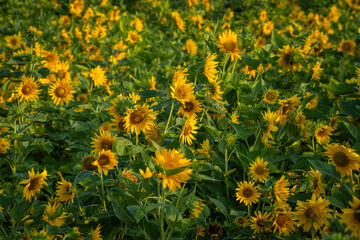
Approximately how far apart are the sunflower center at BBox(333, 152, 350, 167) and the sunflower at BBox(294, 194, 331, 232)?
19 cm

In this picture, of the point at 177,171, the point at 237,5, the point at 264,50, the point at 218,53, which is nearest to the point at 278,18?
the point at 237,5

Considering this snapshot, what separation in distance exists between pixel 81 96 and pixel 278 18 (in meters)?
3.29

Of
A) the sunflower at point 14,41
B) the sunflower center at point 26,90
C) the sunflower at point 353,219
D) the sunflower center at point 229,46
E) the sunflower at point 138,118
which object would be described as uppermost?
the sunflower center at point 229,46

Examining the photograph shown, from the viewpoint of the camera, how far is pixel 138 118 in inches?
68.1

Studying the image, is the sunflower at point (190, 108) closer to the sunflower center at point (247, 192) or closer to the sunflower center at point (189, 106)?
the sunflower center at point (189, 106)

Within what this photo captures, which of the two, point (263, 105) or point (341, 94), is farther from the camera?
point (341, 94)

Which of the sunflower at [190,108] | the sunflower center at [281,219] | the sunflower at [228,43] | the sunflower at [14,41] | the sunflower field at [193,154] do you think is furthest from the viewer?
the sunflower at [14,41]

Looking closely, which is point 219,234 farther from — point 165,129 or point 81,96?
point 81,96

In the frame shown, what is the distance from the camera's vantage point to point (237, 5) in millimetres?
6238

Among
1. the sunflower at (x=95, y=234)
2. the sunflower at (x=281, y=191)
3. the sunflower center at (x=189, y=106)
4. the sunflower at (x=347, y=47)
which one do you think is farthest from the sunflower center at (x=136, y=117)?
the sunflower at (x=347, y=47)

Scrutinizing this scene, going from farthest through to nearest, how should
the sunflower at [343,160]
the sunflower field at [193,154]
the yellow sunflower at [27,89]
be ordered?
1. the yellow sunflower at [27,89]
2. the sunflower at [343,160]
3. the sunflower field at [193,154]

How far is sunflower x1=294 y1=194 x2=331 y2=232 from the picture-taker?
1.61 metres

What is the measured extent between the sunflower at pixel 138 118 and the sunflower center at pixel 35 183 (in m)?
0.63

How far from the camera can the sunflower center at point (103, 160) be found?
168 cm
